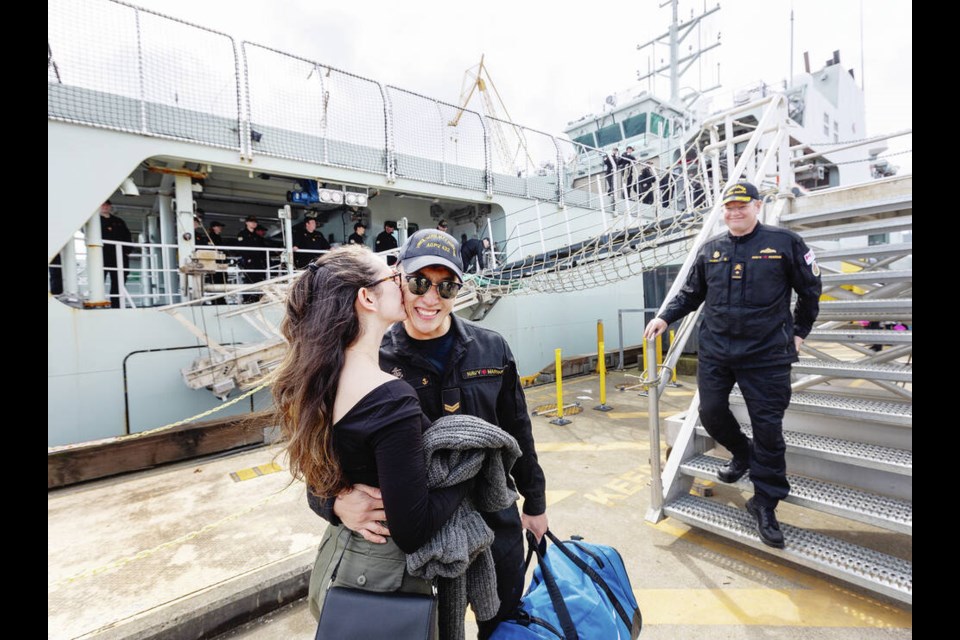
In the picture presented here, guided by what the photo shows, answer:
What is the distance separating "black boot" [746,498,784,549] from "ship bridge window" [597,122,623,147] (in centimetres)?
1245

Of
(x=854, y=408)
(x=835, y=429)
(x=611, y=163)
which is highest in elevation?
(x=611, y=163)

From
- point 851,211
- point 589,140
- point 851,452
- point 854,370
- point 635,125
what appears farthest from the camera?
point 589,140

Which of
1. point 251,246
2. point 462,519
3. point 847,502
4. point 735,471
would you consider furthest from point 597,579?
point 251,246

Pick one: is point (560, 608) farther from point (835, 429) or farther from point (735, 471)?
point (835, 429)

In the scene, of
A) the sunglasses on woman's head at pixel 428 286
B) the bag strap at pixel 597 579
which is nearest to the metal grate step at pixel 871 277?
the bag strap at pixel 597 579

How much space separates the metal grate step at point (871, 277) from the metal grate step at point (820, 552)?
5.26ft

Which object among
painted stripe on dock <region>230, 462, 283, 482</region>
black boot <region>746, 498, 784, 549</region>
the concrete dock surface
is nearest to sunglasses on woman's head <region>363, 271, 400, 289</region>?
the concrete dock surface

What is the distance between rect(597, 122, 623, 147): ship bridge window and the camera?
1278cm

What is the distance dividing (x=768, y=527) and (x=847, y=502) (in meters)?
0.44

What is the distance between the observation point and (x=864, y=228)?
129 inches

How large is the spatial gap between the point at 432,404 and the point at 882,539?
3.23 metres

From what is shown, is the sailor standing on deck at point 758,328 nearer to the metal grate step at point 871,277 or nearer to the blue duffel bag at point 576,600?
the metal grate step at point 871,277
